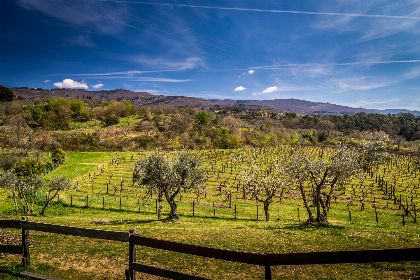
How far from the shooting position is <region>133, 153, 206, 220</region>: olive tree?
41844 millimetres

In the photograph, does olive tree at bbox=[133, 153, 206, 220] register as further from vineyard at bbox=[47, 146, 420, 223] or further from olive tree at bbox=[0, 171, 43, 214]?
olive tree at bbox=[0, 171, 43, 214]

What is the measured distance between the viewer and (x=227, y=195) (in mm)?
75062

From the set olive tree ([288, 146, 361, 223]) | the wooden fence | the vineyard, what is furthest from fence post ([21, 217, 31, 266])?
the vineyard

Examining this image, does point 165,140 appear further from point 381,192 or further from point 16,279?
point 16,279

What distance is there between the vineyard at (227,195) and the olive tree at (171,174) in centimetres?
613

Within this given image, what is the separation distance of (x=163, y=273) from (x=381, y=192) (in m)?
85.0

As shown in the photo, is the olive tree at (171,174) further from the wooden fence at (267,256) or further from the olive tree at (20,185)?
the wooden fence at (267,256)

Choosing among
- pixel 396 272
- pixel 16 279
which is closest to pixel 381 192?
pixel 396 272

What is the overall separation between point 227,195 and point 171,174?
1387 inches

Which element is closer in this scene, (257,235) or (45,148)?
(257,235)

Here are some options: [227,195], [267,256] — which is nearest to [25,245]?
[267,256]

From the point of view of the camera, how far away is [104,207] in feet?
188

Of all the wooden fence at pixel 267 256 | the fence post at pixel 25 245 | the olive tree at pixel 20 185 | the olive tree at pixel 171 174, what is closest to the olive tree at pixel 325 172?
the olive tree at pixel 171 174

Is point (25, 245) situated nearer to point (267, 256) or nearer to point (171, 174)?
point (267, 256)
